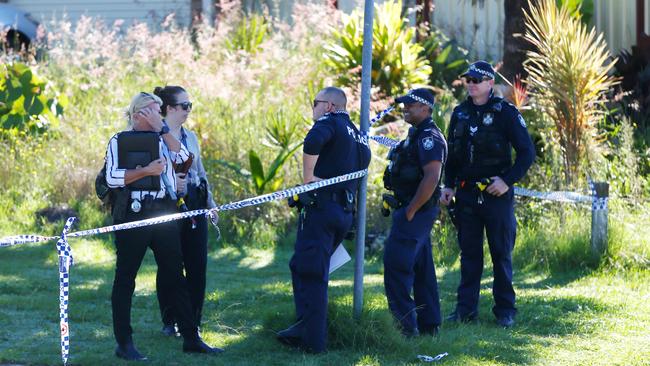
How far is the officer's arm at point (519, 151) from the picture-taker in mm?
7602

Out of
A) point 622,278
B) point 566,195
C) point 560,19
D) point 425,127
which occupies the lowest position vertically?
point 622,278

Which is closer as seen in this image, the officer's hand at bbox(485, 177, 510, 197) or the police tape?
the police tape

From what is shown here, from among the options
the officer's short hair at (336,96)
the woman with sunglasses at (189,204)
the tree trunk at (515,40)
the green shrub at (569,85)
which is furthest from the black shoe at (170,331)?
the tree trunk at (515,40)

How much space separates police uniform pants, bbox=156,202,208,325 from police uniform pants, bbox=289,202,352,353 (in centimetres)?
77

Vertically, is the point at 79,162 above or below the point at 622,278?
above

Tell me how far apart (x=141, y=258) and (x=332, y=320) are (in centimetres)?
127

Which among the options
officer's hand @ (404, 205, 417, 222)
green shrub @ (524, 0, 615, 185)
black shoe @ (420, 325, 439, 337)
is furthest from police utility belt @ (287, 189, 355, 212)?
green shrub @ (524, 0, 615, 185)

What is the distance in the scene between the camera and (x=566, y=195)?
399 inches

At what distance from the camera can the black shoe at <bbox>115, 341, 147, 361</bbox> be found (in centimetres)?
658

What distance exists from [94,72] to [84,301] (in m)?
6.02

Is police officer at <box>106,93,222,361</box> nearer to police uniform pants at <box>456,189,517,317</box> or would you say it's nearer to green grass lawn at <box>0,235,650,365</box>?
green grass lawn at <box>0,235,650,365</box>

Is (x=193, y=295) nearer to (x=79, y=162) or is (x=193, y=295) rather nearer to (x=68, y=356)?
(x=68, y=356)

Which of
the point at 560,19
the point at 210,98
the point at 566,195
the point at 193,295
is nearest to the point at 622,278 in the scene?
the point at 566,195

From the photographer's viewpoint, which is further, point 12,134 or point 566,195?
point 12,134
